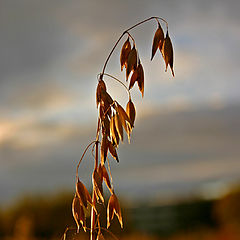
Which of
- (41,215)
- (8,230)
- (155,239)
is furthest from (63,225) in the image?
(155,239)

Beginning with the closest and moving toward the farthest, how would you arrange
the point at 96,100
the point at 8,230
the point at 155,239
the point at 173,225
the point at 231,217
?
the point at 96,100 < the point at 155,239 < the point at 8,230 < the point at 231,217 < the point at 173,225

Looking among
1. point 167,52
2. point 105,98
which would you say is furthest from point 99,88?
point 167,52

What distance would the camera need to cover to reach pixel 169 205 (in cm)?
1360

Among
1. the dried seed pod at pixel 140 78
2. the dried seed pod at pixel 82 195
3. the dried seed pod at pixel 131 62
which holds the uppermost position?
the dried seed pod at pixel 131 62

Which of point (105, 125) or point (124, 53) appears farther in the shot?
point (124, 53)

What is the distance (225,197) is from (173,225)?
1.91m

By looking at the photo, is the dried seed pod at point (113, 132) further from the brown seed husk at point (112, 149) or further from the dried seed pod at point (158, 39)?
the dried seed pod at point (158, 39)

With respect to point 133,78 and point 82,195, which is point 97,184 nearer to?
point 82,195

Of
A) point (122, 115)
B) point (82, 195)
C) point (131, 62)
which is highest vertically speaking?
point (131, 62)

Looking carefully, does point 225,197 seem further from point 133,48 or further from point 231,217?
point 133,48

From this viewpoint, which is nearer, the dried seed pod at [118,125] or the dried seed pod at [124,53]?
the dried seed pod at [118,125]

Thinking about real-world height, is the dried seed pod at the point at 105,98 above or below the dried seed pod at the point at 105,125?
above

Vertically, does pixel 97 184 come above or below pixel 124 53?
below

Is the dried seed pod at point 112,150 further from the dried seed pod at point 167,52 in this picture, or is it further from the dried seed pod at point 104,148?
the dried seed pod at point 167,52
